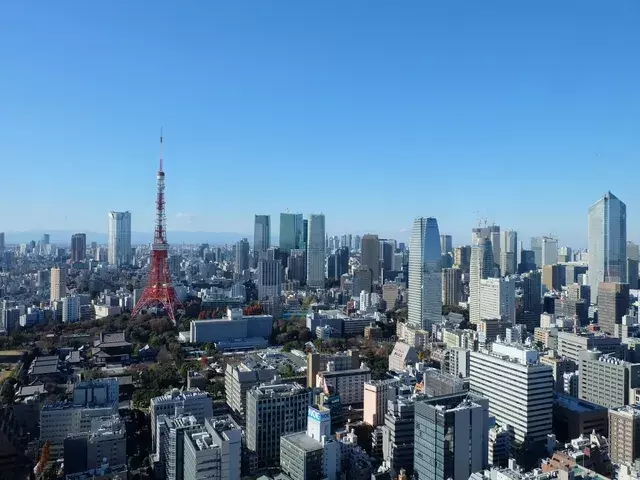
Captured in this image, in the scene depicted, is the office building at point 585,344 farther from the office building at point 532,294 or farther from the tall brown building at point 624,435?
the office building at point 532,294

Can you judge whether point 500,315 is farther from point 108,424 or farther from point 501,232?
point 501,232

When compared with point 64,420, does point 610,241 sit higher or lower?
higher

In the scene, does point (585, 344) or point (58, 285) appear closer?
point (585, 344)

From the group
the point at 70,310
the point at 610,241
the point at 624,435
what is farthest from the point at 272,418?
the point at 610,241

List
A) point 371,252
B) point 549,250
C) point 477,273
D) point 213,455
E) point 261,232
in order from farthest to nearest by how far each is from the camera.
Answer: point 261,232, point 549,250, point 371,252, point 477,273, point 213,455

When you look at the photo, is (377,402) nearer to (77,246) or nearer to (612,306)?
(612,306)

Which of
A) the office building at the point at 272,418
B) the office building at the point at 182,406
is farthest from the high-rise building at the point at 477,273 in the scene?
the office building at the point at 182,406

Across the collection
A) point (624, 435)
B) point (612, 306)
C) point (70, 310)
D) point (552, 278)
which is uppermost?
point (552, 278)
